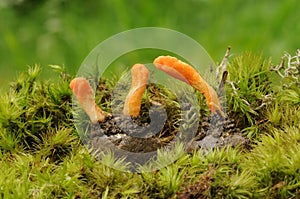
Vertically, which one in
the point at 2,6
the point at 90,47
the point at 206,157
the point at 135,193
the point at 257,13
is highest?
the point at 257,13

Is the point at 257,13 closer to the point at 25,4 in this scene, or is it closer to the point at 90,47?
the point at 90,47

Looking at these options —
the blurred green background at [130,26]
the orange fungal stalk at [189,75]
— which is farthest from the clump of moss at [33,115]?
the blurred green background at [130,26]

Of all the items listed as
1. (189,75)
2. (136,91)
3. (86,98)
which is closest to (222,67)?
(189,75)

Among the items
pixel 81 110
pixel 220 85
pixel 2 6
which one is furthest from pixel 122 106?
pixel 2 6

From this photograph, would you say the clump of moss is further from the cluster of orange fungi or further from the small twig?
the small twig

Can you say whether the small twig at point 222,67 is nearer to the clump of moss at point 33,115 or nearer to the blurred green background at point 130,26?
the clump of moss at point 33,115

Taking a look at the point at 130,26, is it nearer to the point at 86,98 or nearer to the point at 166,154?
the point at 86,98
